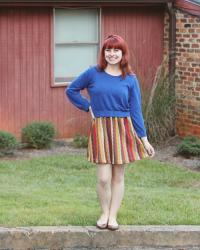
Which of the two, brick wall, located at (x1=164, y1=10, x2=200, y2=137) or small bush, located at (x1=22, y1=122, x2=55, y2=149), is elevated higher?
brick wall, located at (x1=164, y1=10, x2=200, y2=137)

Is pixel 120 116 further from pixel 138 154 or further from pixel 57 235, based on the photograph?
pixel 57 235

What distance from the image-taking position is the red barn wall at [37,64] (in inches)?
547

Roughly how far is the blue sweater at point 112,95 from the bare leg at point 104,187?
1.49 ft

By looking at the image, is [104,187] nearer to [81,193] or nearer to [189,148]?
[81,193]

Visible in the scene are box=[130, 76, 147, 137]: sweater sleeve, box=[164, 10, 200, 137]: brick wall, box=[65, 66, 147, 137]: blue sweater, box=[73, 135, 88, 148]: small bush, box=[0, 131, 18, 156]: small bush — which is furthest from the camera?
box=[164, 10, 200, 137]: brick wall

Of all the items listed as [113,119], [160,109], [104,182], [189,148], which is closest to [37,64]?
[160,109]

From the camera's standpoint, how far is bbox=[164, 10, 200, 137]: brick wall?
576 inches

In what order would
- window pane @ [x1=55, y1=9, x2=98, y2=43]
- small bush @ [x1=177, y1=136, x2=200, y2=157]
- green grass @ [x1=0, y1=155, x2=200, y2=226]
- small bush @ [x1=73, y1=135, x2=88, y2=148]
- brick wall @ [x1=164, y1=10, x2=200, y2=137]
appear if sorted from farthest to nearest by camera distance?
brick wall @ [x1=164, y1=10, x2=200, y2=137], window pane @ [x1=55, y1=9, x2=98, y2=43], small bush @ [x1=73, y1=135, x2=88, y2=148], small bush @ [x1=177, y1=136, x2=200, y2=157], green grass @ [x1=0, y1=155, x2=200, y2=226]

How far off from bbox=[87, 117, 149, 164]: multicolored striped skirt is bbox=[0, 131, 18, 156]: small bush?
590cm

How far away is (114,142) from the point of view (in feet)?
23.3

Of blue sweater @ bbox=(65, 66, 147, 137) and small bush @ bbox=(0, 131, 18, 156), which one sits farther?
small bush @ bbox=(0, 131, 18, 156)

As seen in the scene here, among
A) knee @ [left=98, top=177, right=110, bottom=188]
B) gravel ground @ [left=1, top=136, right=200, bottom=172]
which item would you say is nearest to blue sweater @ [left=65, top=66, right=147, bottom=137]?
knee @ [left=98, top=177, right=110, bottom=188]

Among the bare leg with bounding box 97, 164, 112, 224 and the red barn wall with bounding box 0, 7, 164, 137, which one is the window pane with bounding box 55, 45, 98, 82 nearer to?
the red barn wall with bounding box 0, 7, 164, 137

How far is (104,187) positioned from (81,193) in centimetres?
227
